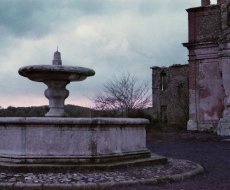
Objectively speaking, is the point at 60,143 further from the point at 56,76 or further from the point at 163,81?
the point at 163,81

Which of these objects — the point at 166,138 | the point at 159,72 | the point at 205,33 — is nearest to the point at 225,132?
the point at 166,138

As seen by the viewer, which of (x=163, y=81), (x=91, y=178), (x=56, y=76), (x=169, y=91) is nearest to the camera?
(x=91, y=178)

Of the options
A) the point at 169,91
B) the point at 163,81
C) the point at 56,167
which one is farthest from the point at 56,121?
the point at 163,81

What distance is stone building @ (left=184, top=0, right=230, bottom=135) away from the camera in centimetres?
2334

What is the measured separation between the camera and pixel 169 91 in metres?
40.3

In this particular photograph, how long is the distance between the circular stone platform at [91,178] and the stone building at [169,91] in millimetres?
30294

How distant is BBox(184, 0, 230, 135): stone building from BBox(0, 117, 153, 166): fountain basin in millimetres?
15494

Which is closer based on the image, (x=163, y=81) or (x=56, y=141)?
(x=56, y=141)

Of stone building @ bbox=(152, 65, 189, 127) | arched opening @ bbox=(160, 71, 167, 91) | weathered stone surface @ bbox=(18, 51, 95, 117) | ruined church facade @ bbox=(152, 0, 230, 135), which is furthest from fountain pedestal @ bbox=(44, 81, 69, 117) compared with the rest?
arched opening @ bbox=(160, 71, 167, 91)

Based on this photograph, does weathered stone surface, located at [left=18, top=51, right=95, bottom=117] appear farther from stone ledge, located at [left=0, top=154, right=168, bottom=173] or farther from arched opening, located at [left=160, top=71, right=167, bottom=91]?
arched opening, located at [left=160, top=71, right=167, bottom=91]

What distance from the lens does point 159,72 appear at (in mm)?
40969

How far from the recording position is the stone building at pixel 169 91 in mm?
39000

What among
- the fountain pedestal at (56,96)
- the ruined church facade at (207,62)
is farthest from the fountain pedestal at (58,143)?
the ruined church facade at (207,62)

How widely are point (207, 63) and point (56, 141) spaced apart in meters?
17.4
